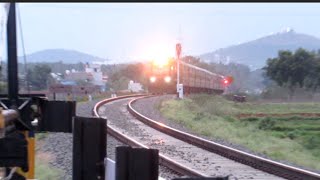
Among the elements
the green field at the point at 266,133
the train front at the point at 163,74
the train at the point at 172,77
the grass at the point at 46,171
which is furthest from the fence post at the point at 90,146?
the train front at the point at 163,74

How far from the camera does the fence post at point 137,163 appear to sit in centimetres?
426

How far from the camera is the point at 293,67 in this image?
6531cm

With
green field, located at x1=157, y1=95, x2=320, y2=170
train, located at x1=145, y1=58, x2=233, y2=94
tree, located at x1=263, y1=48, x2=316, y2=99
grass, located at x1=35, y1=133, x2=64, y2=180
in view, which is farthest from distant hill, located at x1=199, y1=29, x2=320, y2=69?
grass, located at x1=35, y1=133, x2=64, y2=180

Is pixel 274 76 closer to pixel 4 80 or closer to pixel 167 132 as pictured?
pixel 167 132

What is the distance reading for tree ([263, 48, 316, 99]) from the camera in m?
65.1

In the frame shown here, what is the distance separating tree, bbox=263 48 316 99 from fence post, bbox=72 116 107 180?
60.4m

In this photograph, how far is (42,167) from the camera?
9.38m

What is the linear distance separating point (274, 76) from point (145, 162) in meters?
66.1

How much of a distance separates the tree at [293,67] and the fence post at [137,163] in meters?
61.4

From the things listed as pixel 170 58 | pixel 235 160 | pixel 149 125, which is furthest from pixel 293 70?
pixel 235 160

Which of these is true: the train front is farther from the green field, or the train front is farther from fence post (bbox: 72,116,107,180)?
fence post (bbox: 72,116,107,180)

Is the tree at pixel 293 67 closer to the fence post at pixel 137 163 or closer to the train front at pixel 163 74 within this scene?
the train front at pixel 163 74

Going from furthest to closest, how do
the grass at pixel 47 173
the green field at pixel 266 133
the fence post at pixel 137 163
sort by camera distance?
1. the green field at pixel 266 133
2. the grass at pixel 47 173
3. the fence post at pixel 137 163

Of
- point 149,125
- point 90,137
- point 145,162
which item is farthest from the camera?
point 149,125
